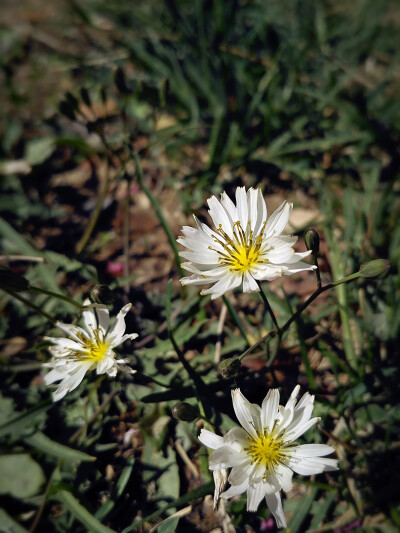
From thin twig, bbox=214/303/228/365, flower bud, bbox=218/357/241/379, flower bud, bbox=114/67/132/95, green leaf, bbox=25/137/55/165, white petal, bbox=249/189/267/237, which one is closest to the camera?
flower bud, bbox=218/357/241/379

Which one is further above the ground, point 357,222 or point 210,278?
point 357,222

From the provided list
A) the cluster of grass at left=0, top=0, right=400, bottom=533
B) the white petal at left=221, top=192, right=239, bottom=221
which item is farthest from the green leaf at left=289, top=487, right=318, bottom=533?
the white petal at left=221, top=192, right=239, bottom=221

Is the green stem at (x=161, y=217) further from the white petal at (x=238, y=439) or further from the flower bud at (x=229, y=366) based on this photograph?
the white petal at (x=238, y=439)

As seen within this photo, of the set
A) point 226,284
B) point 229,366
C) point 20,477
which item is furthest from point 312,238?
point 20,477

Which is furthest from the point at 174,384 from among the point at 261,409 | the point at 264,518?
the point at 264,518

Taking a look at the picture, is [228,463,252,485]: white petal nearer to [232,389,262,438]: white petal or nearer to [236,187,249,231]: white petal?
[232,389,262,438]: white petal

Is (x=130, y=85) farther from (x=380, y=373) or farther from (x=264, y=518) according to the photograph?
(x=264, y=518)

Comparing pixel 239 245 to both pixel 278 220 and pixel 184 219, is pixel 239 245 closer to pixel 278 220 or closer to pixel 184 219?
pixel 278 220
